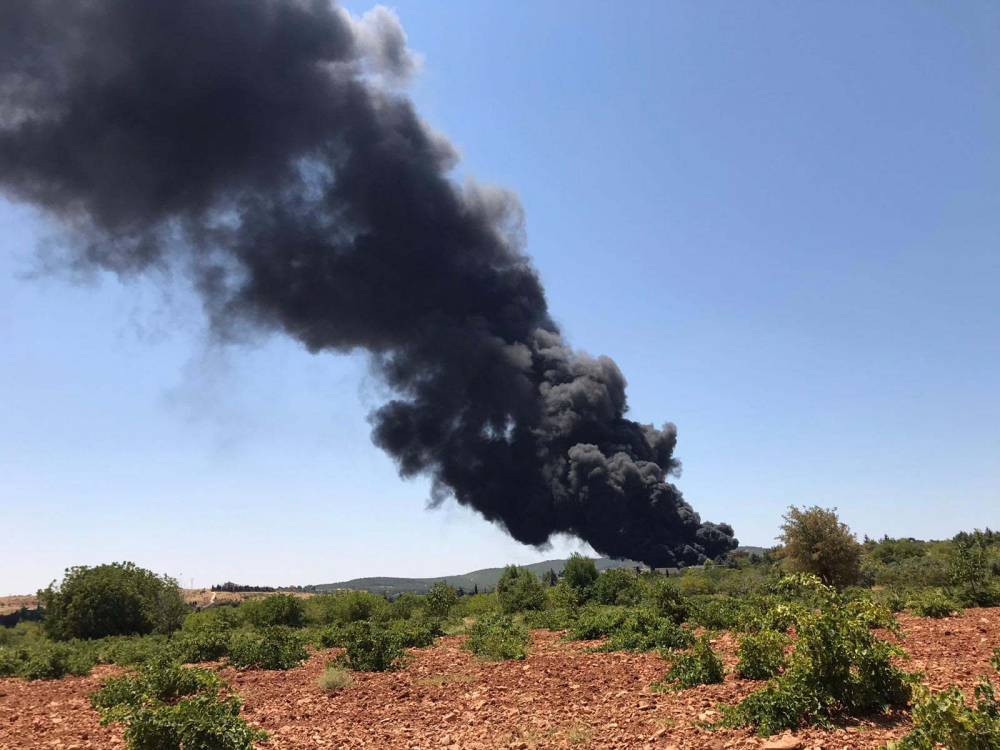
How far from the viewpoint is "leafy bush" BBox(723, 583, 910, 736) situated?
756 centimetres

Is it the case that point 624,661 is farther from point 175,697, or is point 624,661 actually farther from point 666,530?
point 666,530

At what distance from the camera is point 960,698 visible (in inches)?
194

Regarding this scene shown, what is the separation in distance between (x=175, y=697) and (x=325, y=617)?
24455mm

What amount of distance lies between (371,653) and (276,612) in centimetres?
2322

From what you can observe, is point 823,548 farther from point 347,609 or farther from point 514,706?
point 347,609

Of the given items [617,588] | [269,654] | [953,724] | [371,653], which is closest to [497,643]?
[371,653]

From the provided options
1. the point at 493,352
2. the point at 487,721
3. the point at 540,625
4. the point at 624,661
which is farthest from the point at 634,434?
the point at 487,721

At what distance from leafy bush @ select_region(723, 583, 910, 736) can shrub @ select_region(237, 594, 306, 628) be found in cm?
3314

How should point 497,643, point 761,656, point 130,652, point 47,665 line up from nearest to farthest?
1. point 761,656
2. point 497,643
3. point 47,665
4. point 130,652

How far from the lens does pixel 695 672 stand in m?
10.6

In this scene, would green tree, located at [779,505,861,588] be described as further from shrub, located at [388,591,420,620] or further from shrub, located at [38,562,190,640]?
shrub, located at [38,562,190,640]

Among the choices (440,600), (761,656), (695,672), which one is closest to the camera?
(761,656)

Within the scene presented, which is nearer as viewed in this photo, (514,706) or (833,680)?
(833,680)

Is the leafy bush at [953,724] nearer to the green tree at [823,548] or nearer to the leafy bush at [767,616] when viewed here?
the leafy bush at [767,616]
